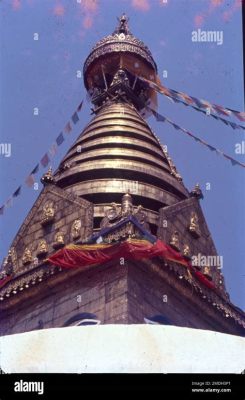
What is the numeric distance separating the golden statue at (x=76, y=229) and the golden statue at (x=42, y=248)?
1036mm

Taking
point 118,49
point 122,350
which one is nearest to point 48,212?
point 122,350

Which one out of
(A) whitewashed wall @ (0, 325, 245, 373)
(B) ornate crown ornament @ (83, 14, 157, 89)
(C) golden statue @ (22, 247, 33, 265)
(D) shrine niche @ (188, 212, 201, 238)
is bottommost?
(A) whitewashed wall @ (0, 325, 245, 373)

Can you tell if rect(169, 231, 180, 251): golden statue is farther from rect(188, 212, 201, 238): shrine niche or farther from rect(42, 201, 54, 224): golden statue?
rect(42, 201, 54, 224): golden statue

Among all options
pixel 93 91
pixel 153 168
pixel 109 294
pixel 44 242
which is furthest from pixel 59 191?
pixel 93 91

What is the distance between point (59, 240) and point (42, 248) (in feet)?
2.29

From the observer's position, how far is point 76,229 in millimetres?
28000

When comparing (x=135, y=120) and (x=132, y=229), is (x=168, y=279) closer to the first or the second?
(x=132, y=229)

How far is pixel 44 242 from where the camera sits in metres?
28.8

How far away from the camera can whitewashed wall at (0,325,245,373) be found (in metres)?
18.5

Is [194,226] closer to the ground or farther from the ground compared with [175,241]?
farther from the ground

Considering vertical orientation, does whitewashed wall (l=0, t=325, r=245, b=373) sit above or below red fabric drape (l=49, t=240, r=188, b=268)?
below

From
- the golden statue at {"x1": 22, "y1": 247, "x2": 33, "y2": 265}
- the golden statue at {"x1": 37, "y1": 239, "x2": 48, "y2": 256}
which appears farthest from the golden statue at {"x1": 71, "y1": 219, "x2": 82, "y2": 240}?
the golden statue at {"x1": 22, "y1": 247, "x2": 33, "y2": 265}

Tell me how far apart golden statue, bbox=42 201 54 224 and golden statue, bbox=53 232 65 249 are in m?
0.97

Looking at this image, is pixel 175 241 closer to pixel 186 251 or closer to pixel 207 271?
pixel 186 251
